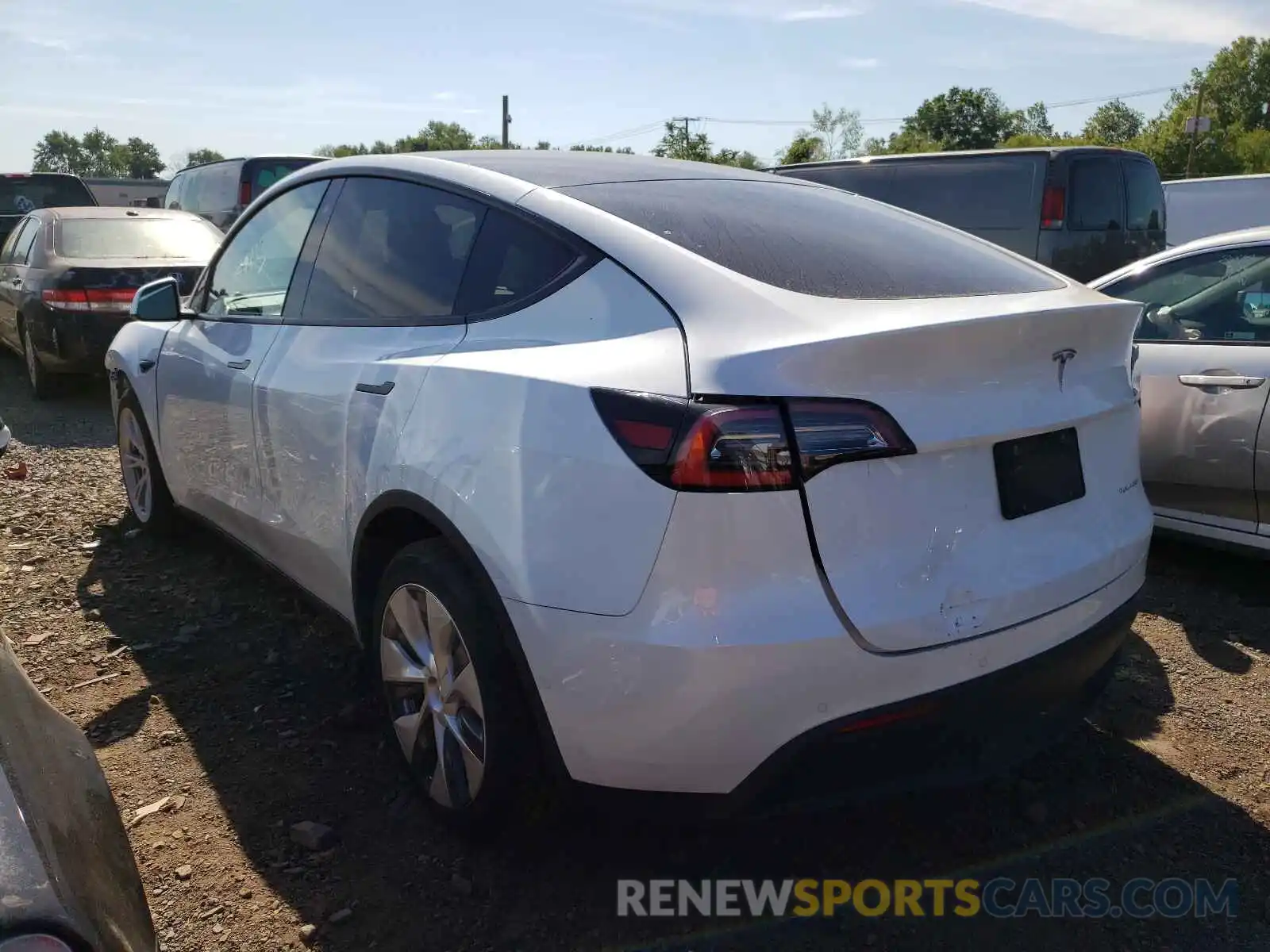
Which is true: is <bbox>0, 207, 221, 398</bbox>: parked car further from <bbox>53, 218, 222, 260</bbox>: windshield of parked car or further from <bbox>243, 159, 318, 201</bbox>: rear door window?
<bbox>243, 159, 318, 201</bbox>: rear door window

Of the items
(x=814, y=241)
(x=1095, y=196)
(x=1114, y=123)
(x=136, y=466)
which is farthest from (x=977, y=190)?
(x=1114, y=123)

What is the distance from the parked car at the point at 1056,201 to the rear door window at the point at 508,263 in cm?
762

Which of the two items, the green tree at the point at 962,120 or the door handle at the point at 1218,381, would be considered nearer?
the door handle at the point at 1218,381

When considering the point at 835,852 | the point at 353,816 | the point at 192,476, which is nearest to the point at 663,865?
the point at 835,852

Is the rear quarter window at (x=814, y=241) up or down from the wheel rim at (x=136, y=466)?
up

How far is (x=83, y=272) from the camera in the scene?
8.09m

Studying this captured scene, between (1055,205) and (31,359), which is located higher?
(1055,205)

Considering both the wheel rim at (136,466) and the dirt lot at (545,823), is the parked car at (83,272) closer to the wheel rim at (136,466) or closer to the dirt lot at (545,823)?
the wheel rim at (136,466)

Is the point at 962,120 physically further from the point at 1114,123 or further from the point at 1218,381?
the point at 1218,381

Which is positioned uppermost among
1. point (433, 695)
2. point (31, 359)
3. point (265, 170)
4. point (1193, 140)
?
point (1193, 140)

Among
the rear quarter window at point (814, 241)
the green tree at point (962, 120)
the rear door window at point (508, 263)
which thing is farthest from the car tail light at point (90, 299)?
the green tree at point (962, 120)

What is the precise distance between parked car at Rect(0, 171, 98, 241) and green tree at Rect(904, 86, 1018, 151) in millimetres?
63861

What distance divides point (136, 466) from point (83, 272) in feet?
13.4

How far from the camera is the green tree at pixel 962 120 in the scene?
70312 millimetres
